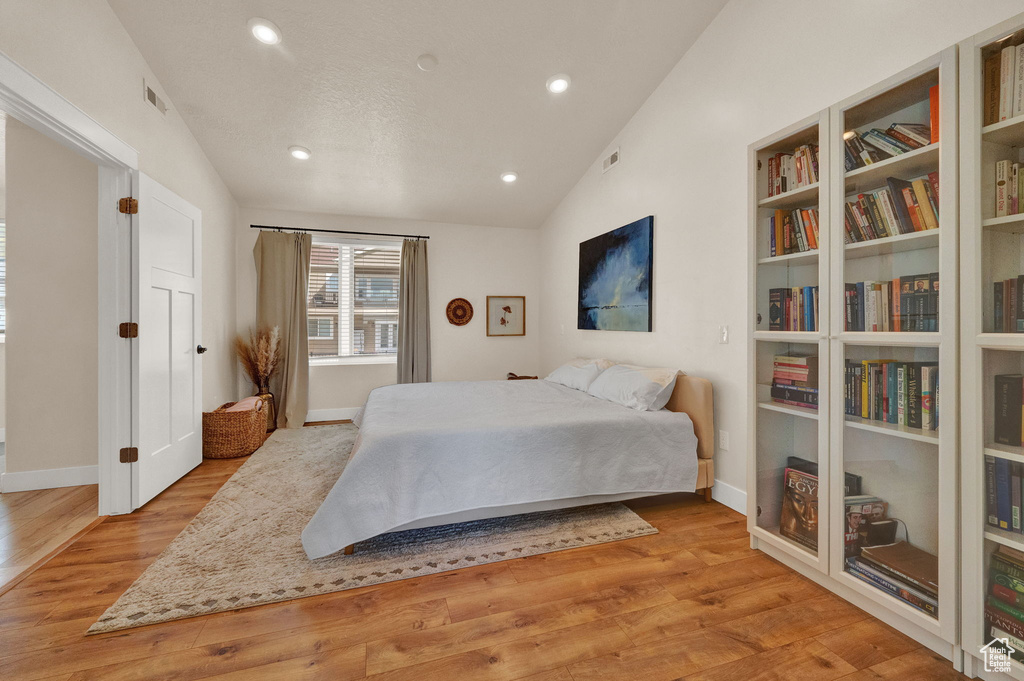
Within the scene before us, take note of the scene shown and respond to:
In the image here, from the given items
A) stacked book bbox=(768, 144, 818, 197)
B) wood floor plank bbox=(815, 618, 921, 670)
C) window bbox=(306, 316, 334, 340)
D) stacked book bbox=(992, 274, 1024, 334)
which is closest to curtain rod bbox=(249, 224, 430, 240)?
window bbox=(306, 316, 334, 340)

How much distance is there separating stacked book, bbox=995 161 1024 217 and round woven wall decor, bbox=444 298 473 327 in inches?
177

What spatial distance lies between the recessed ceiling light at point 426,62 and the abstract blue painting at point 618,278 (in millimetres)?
1891

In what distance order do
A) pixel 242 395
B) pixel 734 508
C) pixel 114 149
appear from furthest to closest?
pixel 242 395 → pixel 734 508 → pixel 114 149

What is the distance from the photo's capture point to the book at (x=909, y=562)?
4.44 feet

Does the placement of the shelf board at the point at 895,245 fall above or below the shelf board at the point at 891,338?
above

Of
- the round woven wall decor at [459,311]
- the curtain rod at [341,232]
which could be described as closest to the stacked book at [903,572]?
the round woven wall decor at [459,311]

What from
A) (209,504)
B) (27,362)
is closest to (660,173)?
(209,504)

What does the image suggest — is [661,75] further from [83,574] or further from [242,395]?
[242,395]

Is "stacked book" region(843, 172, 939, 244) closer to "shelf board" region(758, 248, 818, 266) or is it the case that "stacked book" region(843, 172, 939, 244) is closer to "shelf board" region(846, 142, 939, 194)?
"shelf board" region(846, 142, 939, 194)

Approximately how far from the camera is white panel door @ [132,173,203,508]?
7.91 feet

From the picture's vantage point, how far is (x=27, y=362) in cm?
266

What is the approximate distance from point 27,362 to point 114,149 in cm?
161

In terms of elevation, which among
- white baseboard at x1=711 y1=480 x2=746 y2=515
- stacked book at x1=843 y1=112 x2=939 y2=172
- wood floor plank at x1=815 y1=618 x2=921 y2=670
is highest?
stacked book at x1=843 y1=112 x2=939 y2=172

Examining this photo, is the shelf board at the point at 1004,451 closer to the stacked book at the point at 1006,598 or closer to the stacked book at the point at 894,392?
the stacked book at the point at 894,392
